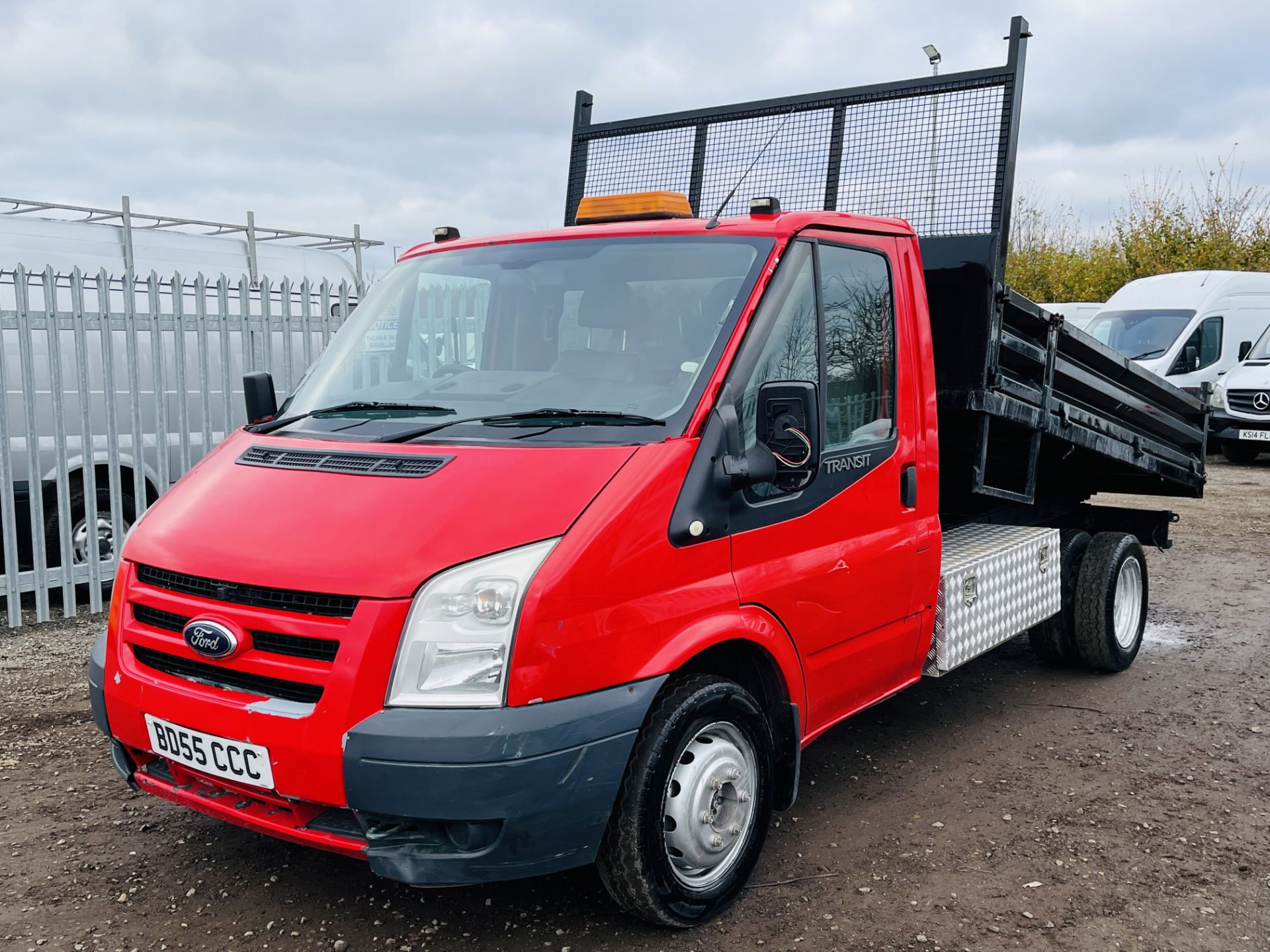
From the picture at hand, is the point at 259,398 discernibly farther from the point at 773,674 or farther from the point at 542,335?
the point at 773,674

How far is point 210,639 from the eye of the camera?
3.08 meters

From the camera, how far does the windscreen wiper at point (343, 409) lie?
12.1 feet

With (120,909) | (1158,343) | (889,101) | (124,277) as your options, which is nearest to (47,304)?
(124,277)

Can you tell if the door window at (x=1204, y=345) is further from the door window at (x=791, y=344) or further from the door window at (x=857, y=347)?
the door window at (x=791, y=344)

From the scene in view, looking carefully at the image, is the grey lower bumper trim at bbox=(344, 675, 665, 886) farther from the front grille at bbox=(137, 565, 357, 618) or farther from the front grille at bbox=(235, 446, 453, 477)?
the front grille at bbox=(235, 446, 453, 477)

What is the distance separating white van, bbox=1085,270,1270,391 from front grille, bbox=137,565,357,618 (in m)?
16.7

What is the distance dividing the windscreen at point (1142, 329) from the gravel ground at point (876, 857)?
13.1 m

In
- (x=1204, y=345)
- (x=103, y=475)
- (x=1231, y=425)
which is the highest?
(x=1204, y=345)

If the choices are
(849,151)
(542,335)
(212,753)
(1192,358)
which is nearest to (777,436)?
(542,335)

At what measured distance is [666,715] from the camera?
3160mm

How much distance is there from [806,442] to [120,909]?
103 inches

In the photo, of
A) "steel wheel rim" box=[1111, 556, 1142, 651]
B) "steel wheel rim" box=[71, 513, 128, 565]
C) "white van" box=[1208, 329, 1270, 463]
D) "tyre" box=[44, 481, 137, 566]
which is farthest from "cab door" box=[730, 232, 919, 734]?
"white van" box=[1208, 329, 1270, 463]

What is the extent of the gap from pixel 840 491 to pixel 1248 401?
15.7m

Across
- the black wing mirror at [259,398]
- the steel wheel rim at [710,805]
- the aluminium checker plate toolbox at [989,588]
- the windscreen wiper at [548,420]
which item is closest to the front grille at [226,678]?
the windscreen wiper at [548,420]
